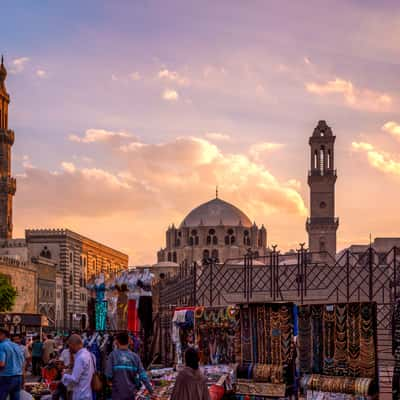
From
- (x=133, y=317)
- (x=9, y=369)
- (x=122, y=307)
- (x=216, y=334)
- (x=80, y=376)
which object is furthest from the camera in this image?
(x=122, y=307)

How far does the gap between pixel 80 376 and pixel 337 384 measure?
3.86m

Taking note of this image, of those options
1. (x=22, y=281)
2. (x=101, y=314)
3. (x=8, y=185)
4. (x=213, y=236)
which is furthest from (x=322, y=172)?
(x=101, y=314)

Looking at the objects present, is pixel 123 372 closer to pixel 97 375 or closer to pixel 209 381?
pixel 97 375

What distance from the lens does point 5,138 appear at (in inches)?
2532

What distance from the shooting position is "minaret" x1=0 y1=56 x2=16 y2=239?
63344mm

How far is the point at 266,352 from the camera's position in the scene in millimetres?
11852

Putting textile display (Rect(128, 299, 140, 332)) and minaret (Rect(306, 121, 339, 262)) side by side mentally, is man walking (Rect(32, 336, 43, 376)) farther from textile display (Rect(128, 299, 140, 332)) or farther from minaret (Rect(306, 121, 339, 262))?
minaret (Rect(306, 121, 339, 262))

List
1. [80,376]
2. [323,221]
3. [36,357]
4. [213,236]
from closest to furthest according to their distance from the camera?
[80,376]
[36,357]
[323,221]
[213,236]

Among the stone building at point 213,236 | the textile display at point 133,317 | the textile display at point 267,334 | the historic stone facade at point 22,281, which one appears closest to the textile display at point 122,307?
the textile display at point 133,317

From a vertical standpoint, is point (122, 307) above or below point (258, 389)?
above

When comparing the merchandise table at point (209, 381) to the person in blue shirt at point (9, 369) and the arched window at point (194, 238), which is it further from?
the arched window at point (194, 238)

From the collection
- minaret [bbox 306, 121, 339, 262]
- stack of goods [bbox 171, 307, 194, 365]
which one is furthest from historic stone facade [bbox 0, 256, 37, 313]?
stack of goods [bbox 171, 307, 194, 365]

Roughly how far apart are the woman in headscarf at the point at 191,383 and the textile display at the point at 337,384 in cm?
363

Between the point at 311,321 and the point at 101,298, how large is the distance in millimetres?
8716
